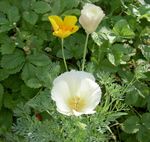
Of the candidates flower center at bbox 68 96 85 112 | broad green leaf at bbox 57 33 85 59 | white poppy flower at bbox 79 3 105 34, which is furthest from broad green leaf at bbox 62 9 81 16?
flower center at bbox 68 96 85 112

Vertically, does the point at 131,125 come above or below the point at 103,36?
below

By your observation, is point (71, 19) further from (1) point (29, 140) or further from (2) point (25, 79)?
(1) point (29, 140)

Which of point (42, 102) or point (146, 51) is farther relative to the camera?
point (146, 51)

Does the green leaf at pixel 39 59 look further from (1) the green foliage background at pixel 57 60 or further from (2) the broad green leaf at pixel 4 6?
(2) the broad green leaf at pixel 4 6

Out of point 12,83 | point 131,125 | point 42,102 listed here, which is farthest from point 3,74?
point 131,125

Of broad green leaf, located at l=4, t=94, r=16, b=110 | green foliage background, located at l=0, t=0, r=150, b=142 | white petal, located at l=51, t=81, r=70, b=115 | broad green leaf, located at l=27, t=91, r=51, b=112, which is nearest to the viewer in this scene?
white petal, located at l=51, t=81, r=70, b=115

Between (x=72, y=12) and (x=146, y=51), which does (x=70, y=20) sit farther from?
(x=146, y=51)

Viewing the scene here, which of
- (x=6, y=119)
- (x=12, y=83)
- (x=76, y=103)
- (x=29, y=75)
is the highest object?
(x=76, y=103)

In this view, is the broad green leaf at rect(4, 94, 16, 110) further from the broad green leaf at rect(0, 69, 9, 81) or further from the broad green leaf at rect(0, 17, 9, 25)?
the broad green leaf at rect(0, 17, 9, 25)

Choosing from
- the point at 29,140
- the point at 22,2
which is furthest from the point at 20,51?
the point at 29,140
